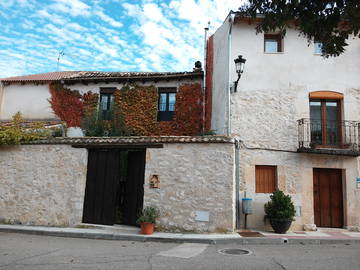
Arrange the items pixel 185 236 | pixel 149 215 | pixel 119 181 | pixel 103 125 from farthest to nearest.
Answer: pixel 103 125 < pixel 119 181 < pixel 149 215 < pixel 185 236

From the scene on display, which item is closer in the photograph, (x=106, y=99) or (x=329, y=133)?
(x=329, y=133)

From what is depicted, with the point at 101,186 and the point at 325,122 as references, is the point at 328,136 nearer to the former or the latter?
the point at 325,122

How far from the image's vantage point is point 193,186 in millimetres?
9133

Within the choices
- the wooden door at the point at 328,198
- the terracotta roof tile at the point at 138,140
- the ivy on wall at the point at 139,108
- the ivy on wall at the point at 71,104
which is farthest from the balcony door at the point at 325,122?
the ivy on wall at the point at 71,104

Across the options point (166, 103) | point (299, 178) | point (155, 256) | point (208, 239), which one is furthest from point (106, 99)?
point (155, 256)

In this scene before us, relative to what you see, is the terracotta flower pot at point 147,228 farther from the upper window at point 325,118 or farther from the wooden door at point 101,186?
the upper window at point 325,118

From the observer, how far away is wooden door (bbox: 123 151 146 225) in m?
9.70

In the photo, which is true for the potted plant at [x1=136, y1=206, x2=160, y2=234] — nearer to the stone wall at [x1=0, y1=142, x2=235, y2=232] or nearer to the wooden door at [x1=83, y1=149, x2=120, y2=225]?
the stone wall at [x1=0, y1=142, x2=235, y2=232]

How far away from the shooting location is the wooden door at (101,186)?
973 centimetres

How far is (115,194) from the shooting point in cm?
982

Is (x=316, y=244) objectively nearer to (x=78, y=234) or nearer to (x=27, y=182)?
(x=78, y=234)

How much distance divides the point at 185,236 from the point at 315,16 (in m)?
6.34

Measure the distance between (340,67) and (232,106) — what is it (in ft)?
14.2

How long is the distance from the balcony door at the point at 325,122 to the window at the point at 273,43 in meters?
2.42
